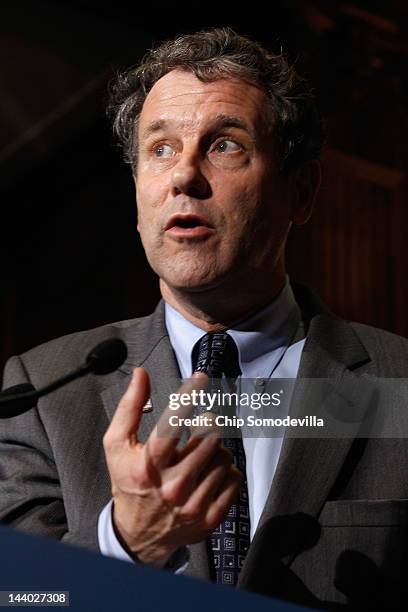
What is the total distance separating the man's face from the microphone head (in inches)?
13.0

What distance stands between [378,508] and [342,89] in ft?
5.19

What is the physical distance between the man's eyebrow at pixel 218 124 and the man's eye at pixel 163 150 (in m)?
0.03

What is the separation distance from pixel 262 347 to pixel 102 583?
706 mm

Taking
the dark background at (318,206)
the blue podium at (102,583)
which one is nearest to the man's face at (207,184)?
the blue podium at (102,583)

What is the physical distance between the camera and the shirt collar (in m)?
1.31

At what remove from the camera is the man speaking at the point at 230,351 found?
3.67 feet

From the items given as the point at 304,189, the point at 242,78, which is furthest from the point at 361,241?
the point at 242,78

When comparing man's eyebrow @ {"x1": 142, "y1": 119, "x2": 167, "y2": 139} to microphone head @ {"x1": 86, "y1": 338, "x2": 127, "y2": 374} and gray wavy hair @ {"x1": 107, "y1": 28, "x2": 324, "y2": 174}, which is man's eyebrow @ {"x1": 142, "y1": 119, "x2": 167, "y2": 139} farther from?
microphone head @ {"x1": 86, "y1": 338, "x2": 127, "y2": 374}

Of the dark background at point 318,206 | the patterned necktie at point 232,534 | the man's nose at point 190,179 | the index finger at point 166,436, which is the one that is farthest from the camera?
the dark background at point 318,206

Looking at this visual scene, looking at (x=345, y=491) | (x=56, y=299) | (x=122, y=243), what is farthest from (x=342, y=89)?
(x=345, y=491)

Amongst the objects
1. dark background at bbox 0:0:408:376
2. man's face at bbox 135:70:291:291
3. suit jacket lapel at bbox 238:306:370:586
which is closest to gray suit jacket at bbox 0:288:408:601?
suit jacket lapel at bbox 238:306:370:586

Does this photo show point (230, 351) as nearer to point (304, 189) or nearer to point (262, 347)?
point (262, 347)

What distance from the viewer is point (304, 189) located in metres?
1.50

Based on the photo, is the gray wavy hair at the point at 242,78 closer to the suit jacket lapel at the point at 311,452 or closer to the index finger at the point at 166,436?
the suit jacket lapel at the point at 311,452
